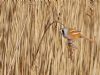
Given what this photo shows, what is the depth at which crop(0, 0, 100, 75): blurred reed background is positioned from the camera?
118 cm

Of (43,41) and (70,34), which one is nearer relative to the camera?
(70,34)

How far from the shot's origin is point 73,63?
1257 mm

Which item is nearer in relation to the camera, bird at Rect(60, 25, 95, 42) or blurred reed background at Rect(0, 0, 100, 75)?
bird at Rect(60, 25, 95, 42)

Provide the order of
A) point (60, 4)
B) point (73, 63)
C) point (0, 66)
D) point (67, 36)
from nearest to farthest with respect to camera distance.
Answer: point (67, 36) < point (0, 66) < point (73, 63) < point (60, 4)

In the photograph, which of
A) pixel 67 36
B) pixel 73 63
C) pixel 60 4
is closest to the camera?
pixel 67 36

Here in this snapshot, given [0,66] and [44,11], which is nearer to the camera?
[0,66]

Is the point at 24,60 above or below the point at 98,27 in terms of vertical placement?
below

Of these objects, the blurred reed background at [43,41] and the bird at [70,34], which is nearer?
the bird at [70,34]

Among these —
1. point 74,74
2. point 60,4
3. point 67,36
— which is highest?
point 60,4

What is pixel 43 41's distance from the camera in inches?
50.0

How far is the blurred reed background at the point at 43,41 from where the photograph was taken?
1176 mm

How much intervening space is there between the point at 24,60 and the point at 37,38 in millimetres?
138

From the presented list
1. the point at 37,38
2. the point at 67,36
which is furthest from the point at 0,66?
the point at 67,36

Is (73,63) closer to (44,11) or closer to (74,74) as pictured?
(74,74)
